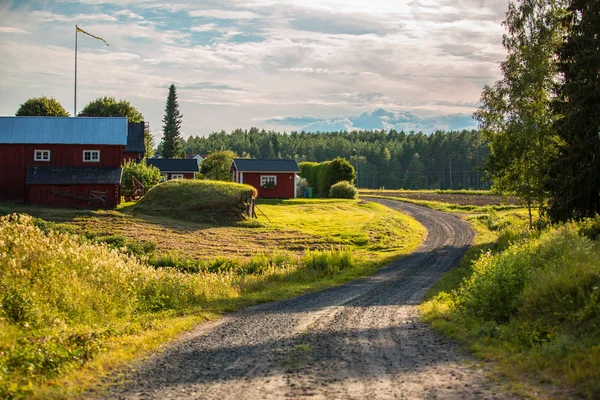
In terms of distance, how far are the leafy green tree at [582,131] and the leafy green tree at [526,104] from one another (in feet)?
25.3

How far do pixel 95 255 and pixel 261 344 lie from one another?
7.82 m

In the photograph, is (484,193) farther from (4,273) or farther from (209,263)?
(4,273)

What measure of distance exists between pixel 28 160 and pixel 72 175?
165 inches

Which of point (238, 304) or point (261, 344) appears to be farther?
point (238, 304)

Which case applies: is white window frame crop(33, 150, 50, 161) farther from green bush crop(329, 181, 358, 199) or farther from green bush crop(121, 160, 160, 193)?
green bush crop(329, 181, 358, 199)

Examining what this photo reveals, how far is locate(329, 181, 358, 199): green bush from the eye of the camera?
68.8m

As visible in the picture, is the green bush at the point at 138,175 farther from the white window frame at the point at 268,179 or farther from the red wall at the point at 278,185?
the white window frame at the point at 268,179

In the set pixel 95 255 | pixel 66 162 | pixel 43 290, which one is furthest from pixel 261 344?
pixel 66 162

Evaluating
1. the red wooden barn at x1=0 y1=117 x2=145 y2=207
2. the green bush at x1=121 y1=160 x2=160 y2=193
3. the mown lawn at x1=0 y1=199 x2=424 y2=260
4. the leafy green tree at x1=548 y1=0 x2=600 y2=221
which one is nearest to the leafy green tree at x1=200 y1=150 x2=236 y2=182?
the green bush at x1=121 y1=160 x2=160 y2=193

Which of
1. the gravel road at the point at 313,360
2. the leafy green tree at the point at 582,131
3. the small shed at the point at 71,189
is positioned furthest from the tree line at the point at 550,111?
the small shed at the point at 71,189

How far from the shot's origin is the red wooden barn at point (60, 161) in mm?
43062

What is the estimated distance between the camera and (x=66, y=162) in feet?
150

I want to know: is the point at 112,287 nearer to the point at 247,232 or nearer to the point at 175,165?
the point at 247,232

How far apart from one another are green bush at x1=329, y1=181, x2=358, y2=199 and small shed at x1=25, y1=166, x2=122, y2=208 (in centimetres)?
3125
